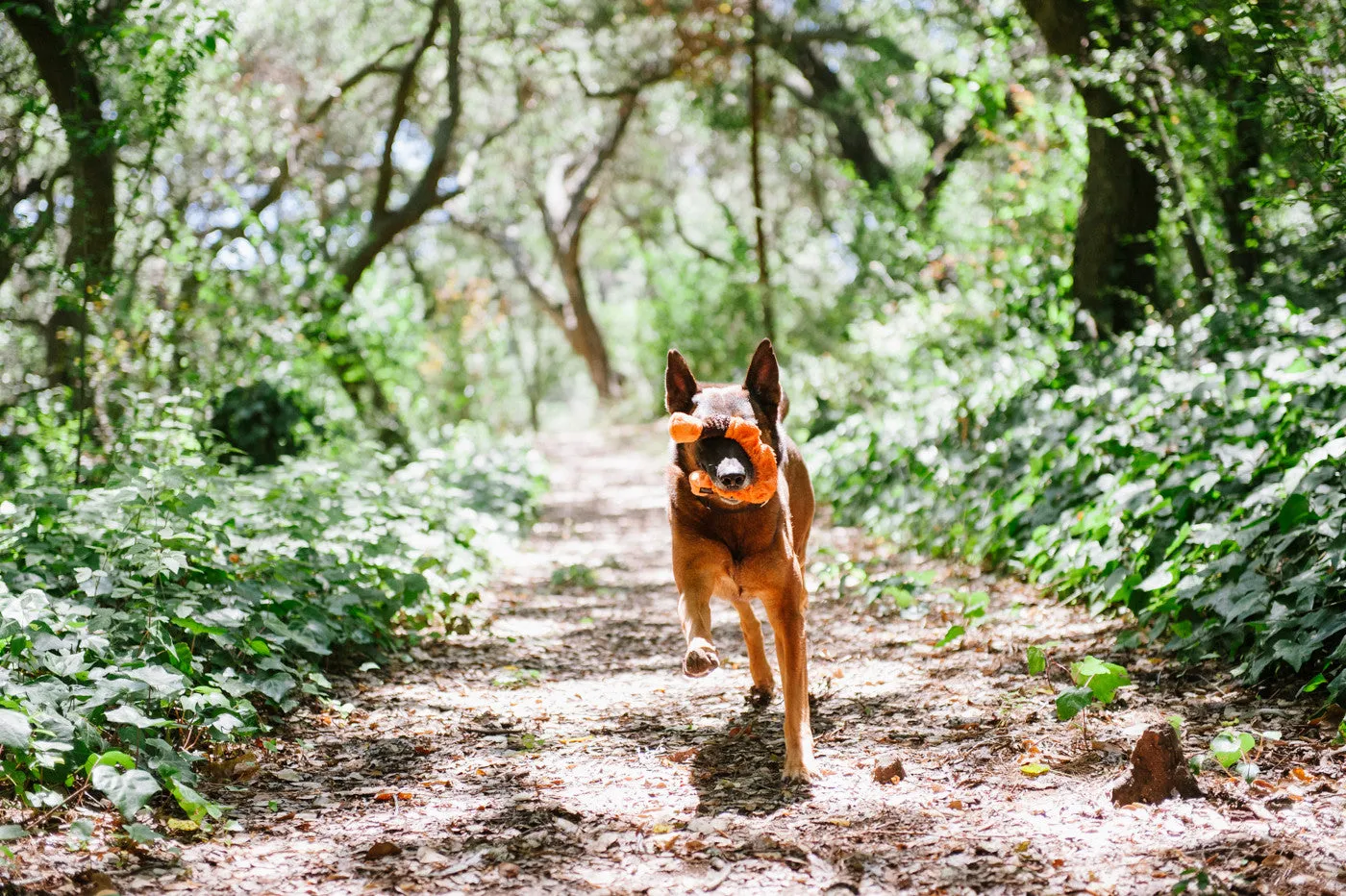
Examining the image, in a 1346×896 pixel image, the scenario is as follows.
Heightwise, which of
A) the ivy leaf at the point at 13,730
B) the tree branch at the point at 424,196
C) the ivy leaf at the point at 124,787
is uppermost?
the tree branch at the point at 424,196

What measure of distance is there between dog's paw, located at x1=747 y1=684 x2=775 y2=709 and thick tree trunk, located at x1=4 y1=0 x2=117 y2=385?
4.99m

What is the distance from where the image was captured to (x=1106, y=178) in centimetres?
930

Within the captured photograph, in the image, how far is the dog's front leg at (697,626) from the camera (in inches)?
147

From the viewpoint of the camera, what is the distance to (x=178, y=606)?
441cm

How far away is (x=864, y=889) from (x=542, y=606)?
5269mm

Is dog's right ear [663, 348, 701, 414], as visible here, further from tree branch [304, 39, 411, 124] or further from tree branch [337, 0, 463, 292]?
tree branch [304, 39, 411, 124]

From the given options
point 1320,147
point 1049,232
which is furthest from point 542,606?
point 1049,232

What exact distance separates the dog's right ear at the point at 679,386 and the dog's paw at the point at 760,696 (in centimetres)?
176

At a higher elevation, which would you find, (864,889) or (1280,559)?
(1280,559)

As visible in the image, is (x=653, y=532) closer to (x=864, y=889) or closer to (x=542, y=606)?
(x=542, y=606)

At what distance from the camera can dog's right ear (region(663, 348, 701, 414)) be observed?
166 inches

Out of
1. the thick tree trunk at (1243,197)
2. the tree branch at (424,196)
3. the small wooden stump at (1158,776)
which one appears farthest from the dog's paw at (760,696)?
the tree branch at (424,196)

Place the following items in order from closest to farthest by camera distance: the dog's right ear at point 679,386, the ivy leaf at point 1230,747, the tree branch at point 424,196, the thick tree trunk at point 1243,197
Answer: the ivy leaf at point 1230,747 → the dog's right ear at point 679,386 → the thick tree trunk at point 1243,197 → the tree branch at point 424,196

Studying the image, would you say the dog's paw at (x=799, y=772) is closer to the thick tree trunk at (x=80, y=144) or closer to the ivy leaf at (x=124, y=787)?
the ivy leaf at (x=124, y=787)
